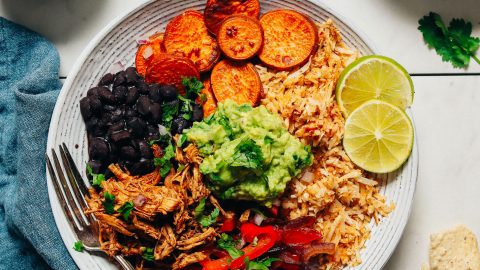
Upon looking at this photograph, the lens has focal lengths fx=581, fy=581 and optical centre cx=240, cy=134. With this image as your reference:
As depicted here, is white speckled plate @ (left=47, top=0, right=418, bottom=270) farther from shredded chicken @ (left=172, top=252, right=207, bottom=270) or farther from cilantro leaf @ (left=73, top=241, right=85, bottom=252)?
shredded chicken @ (left=172, top=252, right=207, bottom=270)

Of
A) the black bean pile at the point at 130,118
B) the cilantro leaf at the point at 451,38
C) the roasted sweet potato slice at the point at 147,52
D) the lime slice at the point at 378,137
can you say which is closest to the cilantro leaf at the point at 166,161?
the black bean pile at the point at 130,118

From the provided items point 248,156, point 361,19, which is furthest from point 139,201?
point 361,19

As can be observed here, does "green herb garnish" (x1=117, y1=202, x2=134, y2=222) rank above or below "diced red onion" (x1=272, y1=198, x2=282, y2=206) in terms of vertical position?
below

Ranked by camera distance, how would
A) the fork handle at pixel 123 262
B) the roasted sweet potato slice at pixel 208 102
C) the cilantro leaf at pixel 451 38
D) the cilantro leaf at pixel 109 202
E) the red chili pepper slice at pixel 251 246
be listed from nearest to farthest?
1. the cilantro leaf at pixel 109 202
2. the red chili pepper slice at pixel 251 246
3. the fork handle at pixel 123 262
4. the roasted sweet potato slice at pixel 208 102
5. the cilantro leaf at pixel 451 38

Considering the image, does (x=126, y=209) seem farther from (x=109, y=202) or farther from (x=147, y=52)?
(x=147, y=52)

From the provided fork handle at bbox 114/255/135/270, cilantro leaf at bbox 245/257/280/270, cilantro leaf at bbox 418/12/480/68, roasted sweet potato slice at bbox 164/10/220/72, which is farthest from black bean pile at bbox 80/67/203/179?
cilantro leaf at bbox 418/12/480/68

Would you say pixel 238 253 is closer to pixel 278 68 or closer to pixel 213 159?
pixel 213 159

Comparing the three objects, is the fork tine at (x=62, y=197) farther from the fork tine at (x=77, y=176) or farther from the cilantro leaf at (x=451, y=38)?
the cilantro leaf at (x=451, y=38)
